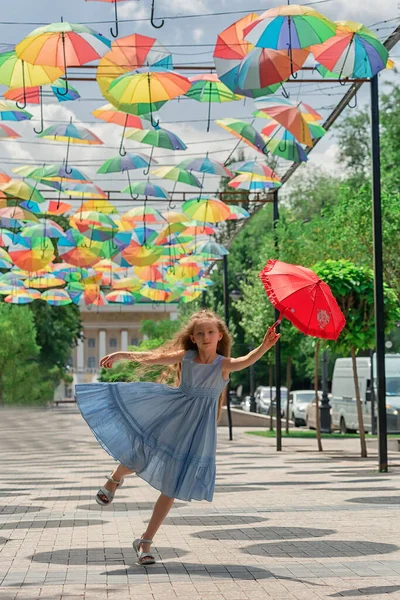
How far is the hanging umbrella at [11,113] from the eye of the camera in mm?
18906

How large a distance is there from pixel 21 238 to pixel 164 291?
1166 centimetres

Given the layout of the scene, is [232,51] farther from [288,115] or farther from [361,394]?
[361,394]

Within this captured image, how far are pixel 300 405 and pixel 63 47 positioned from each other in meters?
33.7

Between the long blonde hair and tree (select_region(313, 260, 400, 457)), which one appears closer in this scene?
the long blonde hair

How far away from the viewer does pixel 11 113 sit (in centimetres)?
1936

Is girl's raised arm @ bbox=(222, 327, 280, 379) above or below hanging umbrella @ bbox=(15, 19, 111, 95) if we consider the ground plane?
below

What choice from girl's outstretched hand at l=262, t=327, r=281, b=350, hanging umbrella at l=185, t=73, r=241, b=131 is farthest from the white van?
girl's outstretched hand at l=262, t=327, r=281, b=350

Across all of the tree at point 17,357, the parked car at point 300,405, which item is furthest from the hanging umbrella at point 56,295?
the parked car at point 300,405

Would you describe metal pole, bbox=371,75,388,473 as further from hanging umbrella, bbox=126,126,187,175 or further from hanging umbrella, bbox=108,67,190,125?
hanging umbrella, bbox=126,126,187,175

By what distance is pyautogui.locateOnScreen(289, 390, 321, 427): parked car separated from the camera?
4741cm

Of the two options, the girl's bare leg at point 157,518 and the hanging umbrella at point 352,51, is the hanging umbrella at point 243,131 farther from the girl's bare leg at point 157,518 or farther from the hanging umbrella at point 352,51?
the girl's bare leg at point 157,518

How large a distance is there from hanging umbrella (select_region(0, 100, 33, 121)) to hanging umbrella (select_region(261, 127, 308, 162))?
423 cm

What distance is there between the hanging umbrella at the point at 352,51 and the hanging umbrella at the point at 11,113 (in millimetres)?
5869

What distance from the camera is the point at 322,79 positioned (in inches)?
722
